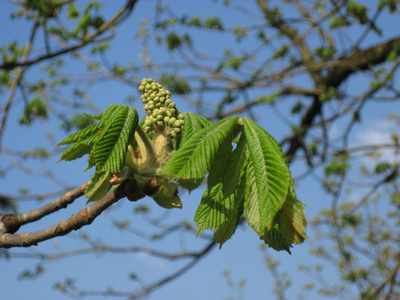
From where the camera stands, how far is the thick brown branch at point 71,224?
1.13 m

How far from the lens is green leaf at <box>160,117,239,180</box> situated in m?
0.98

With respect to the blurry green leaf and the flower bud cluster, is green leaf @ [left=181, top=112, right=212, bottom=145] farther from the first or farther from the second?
the blurry green leaf

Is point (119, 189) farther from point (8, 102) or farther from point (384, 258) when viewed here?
point (384, 258)

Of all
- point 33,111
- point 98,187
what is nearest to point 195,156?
point 98,187

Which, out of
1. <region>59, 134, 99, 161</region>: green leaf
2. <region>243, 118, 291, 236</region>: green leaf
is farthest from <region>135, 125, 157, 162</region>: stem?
<region>243, 118, 291, 236</region>: green leaf

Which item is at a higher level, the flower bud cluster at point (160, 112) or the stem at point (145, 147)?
the flower bud cluster at point (160, 112)

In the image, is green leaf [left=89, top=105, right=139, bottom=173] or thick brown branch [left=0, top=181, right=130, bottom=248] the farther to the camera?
thick brown branch [left=0, top=181, right=130, bottom=248]

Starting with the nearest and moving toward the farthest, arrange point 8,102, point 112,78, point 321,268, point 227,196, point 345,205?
point 227,196, point 8,102, point 112,78, point 345,205, point 321,268

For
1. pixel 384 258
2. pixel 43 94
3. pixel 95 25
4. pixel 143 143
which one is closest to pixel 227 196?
pixel 143 143

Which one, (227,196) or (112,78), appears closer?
(227,196)

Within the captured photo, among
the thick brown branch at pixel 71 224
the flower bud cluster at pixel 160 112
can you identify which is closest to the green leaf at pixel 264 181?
the flower bud cluster at pixel 160 112

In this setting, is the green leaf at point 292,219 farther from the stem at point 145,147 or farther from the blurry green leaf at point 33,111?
the blurry green leaf at point 33,111

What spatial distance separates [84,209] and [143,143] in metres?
0.24

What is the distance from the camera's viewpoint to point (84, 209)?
1.17 meters
